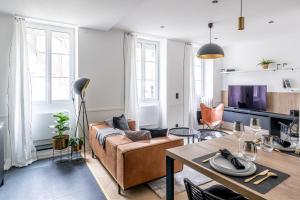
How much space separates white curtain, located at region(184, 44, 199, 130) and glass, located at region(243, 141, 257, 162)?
401 centimetres

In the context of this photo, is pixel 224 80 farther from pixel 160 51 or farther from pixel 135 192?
pixel 135 192

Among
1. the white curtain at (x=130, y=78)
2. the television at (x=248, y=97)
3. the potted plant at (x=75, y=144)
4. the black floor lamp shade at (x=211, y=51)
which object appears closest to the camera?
the black floor lamp shade at (x=211, y=51)

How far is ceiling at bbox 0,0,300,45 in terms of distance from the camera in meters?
2.81

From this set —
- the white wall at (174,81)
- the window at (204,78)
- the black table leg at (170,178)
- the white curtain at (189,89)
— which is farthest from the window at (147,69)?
the black table leg at (170,178)

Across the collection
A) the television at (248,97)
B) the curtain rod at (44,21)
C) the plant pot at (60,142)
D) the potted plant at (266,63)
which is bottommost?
the plant pot at (60,142)

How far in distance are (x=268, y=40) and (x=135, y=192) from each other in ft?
16.5

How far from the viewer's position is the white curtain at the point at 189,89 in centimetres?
534

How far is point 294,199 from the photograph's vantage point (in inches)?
37.6

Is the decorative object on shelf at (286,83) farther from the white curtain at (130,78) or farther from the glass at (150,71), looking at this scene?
the white curtain at (130,78)

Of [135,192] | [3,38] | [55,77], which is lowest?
[135,192]

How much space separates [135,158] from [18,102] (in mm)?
2366

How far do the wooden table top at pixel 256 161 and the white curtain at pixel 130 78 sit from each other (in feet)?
8.92

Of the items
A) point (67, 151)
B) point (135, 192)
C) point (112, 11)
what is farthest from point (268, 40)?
point (67, 151)

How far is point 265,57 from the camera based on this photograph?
514 centimetres
